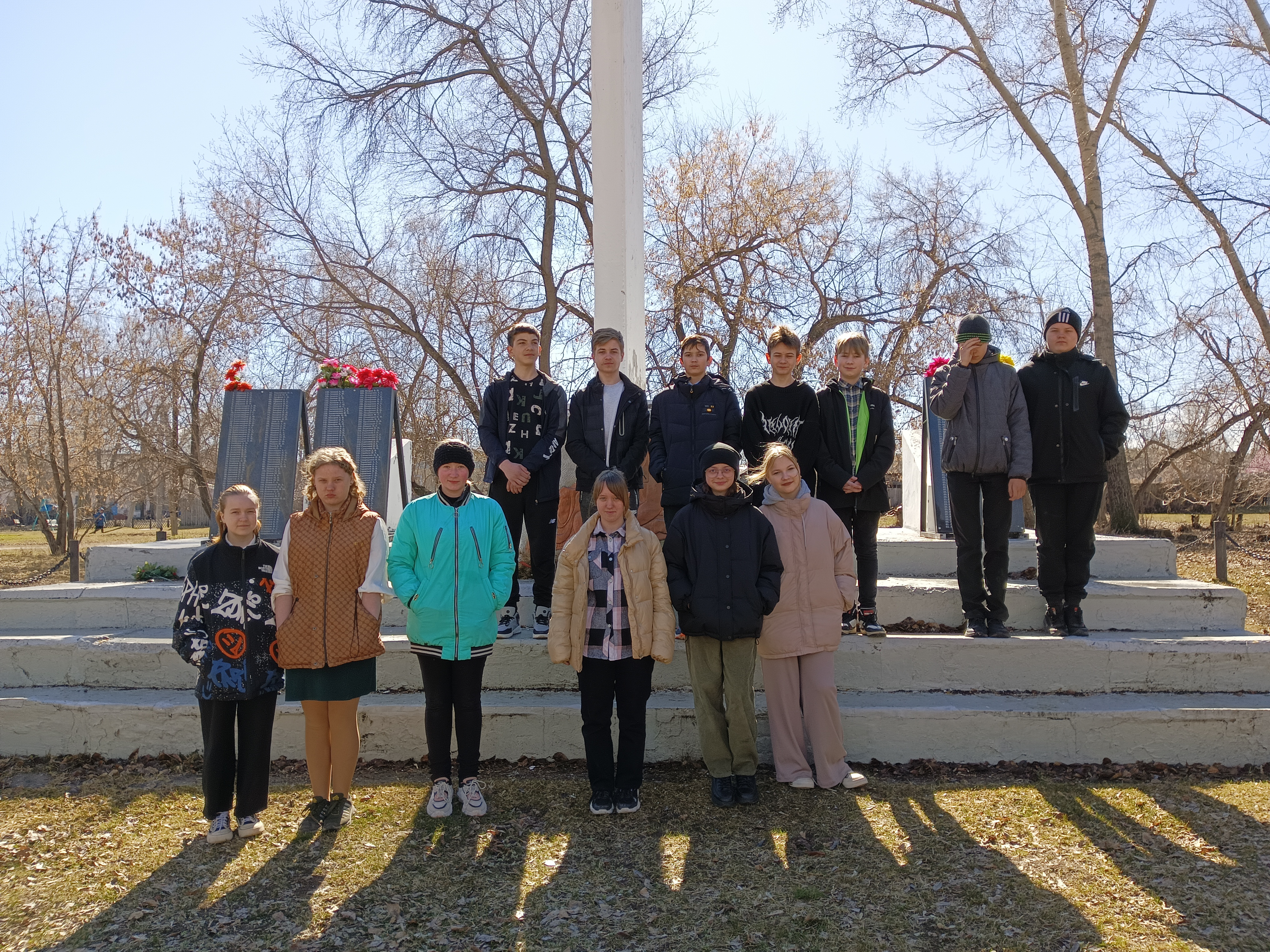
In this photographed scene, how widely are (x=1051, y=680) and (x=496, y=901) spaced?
11.1ft

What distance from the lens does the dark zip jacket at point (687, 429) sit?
4.84 m

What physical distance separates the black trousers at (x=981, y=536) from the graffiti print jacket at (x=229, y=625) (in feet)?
12.3

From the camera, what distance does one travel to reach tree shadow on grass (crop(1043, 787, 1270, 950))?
9.44 feet

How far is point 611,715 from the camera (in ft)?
12.8

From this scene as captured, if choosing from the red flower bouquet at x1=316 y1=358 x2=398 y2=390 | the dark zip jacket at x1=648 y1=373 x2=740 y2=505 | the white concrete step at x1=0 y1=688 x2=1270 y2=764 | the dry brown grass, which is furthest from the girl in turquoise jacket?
the red flower bouquet at x1=316 y1=358 x2=398 y2=390

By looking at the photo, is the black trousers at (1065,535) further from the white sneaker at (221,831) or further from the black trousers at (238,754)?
the white sneaker at (221,831)

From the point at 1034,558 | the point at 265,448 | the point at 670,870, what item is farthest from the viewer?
the point at 265,448

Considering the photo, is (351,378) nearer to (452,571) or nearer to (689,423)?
(689,423)

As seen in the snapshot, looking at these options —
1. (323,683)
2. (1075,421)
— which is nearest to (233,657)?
(323,683)

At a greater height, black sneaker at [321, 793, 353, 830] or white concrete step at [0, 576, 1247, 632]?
white concrete step at [0, 576, 1247, 632]

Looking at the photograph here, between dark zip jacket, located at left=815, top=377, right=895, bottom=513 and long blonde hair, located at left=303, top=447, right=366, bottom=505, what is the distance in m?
2.58

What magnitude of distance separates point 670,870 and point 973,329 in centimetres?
340

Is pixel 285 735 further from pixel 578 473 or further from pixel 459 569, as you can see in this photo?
pixel 578 473

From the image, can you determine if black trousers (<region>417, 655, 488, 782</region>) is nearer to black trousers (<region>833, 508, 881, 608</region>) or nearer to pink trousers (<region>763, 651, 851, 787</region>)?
pink trousers (<region>763, 651, 851, 787</region>)
